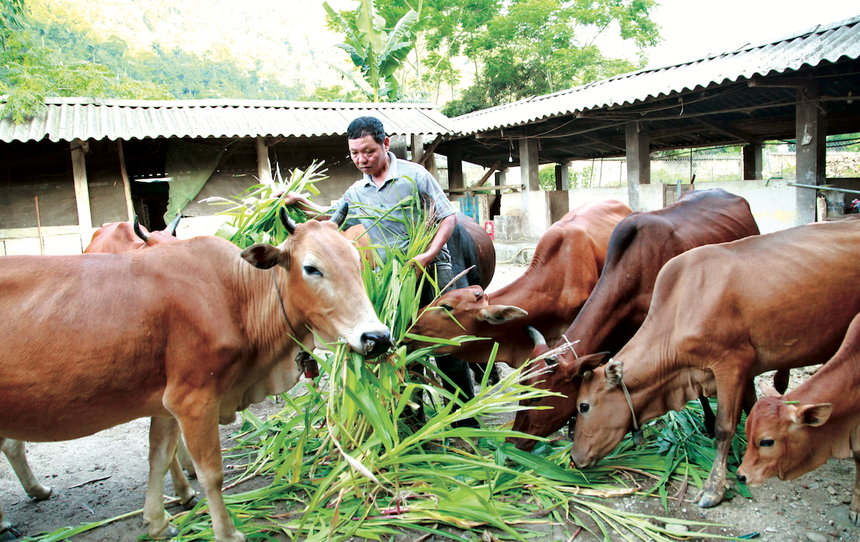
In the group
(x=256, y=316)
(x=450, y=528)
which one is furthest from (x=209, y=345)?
(x=450, y=528)

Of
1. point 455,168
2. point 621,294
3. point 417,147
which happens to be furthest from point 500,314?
point 455,168

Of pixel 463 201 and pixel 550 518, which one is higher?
pixel 463 201

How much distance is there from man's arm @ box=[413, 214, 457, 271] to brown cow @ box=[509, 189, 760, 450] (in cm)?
84

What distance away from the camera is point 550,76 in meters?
24.0

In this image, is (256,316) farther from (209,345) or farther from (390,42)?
(390,42)

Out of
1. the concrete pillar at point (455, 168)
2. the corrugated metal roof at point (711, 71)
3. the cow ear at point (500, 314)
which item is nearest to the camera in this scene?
the cow ear at point (500, 314)

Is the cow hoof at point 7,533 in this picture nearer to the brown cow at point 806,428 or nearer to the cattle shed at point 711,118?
the brown cow at point 806,428

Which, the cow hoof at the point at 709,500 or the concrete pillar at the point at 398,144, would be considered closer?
the cow hoof at the point at 709,500

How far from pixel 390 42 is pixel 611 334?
13.7 meters

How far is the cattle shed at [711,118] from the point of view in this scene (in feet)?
23.7

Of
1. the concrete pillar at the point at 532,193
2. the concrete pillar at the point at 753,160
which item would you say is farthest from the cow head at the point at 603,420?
the concrete pillar at the point at 753,160

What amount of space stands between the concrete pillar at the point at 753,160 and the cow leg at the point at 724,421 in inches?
489

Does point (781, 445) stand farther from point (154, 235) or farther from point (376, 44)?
point (376, 44)

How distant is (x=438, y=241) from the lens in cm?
342
